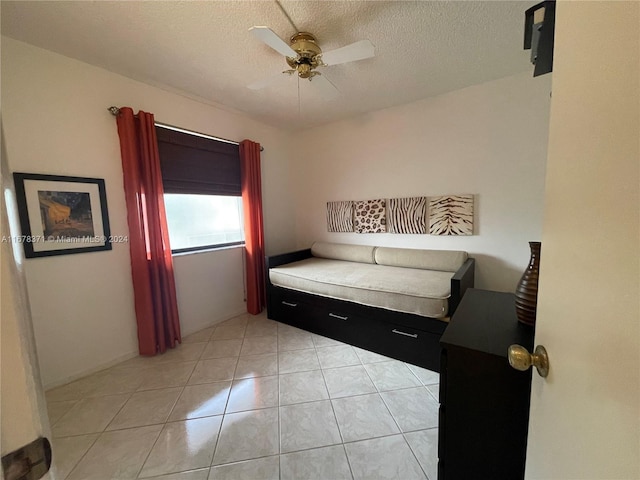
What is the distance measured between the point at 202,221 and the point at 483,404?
2904mm

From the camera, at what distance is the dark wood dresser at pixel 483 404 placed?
2.77 ft

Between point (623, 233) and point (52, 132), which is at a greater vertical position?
point (52, 132)

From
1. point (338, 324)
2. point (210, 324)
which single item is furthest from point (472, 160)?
point (210, 324)

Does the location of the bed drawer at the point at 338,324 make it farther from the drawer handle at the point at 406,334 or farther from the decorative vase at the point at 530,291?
the decorative vase at the point at 530,291

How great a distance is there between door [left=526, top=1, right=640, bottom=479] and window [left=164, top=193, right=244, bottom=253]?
2.86 metres

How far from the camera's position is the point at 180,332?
2.52m

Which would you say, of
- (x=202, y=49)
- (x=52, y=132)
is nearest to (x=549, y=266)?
(x=202, y=49)

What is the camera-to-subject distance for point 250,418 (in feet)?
5.16

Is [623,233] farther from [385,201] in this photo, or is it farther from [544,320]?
[385,201]

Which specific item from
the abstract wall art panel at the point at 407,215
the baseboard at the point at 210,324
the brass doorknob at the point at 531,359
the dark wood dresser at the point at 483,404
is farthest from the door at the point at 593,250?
the baseboard at the point at 210,324

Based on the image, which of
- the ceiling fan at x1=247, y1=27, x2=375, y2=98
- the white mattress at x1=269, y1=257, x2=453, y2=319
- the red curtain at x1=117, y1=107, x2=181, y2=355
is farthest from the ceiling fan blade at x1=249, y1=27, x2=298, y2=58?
the white mattress at x1=269, y1=257, x2=453, y2=319

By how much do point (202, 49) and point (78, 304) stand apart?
2.23m

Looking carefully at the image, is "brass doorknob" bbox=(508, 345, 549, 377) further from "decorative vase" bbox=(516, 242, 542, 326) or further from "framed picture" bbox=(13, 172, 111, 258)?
"framed picture" bbox=(13, 172, 111, 258)

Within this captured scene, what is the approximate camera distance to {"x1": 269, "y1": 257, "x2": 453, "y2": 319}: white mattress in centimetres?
196
